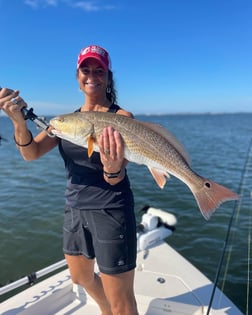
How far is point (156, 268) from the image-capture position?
479 cm

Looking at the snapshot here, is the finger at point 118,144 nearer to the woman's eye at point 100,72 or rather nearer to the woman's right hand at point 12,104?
the woman's eye at point 100,72

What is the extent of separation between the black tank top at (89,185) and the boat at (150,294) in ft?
5.79

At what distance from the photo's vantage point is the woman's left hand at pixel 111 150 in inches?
104

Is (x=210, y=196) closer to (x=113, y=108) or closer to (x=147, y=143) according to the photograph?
(x=147, y=143)

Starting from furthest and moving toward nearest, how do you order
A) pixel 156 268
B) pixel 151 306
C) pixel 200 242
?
pixel 200 242, pixel 156 268, pixel 151 306

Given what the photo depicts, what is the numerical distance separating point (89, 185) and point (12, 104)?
3.26ft

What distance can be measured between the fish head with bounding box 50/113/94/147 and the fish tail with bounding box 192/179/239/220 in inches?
45.8

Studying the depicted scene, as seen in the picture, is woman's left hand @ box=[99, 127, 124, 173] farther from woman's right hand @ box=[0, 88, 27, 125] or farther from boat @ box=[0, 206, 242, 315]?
boat @ box=[0, 206, 242, 315]

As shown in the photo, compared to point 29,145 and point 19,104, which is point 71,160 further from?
point 19,104

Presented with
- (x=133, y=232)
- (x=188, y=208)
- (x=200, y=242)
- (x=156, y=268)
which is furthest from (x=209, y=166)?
(x=133, y=232)

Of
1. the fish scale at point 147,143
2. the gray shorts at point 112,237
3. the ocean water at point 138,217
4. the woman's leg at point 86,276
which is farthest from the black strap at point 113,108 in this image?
the ocean water at point 138,217

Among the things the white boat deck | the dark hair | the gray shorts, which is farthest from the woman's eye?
the white boat deck

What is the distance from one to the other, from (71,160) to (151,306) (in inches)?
91.2

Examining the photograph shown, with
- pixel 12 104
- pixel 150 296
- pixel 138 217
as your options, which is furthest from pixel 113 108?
pixel 138 217
